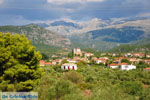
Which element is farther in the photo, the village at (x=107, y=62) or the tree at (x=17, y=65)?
the village at (x=107, y=62)

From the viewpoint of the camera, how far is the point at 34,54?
16500mm

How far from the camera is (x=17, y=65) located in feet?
51.3

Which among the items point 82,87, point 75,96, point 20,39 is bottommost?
point 82,87

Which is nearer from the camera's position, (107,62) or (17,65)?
(17,65)

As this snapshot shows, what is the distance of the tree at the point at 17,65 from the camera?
1513 cm

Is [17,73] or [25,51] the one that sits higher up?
[25,51]

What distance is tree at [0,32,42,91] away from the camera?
15.1 m

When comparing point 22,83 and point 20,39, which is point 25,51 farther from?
point 22,83

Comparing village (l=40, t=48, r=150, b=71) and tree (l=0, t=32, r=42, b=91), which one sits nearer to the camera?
tree (l=0, t=32, r=42, b=91)

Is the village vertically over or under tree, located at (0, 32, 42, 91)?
under

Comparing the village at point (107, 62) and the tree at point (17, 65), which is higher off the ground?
the tree at point (17, 65)

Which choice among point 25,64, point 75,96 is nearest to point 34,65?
point 25,64

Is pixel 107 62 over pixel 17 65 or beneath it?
beneath

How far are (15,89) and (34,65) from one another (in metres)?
2.86
